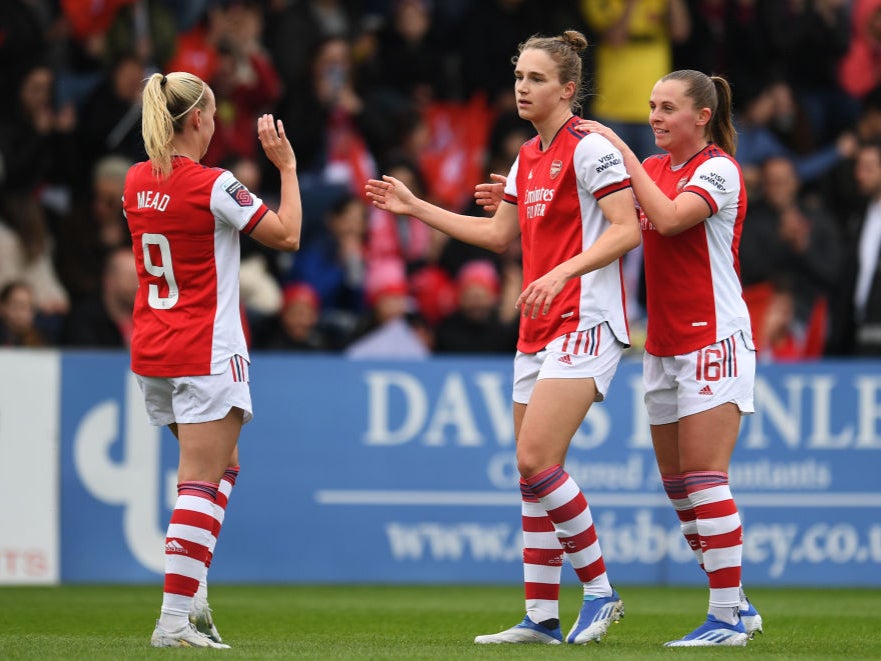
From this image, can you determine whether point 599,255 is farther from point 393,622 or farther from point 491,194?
point 393,622

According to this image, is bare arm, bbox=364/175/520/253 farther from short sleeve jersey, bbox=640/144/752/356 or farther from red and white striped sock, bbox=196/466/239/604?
red and white striped sock, bbox=196/466/239/604

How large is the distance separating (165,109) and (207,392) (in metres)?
1.14

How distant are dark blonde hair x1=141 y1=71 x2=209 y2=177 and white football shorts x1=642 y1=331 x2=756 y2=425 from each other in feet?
7.44

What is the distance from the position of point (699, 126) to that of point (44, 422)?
5428 mm

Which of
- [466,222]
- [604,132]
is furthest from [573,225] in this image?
[466,222]

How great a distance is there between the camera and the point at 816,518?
35.9 feet

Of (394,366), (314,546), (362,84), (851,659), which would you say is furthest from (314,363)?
(851,659)

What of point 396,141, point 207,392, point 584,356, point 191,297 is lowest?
point 207,392

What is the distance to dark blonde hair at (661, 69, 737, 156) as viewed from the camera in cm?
679

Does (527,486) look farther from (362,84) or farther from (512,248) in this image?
(362,84)

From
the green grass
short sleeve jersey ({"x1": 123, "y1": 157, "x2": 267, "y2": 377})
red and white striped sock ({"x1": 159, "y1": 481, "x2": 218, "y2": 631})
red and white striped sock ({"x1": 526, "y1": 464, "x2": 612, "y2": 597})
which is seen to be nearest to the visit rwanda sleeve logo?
short sleeve jersey ({"x1": 123, "y1": 157, "x2": 267, "y2": 377})

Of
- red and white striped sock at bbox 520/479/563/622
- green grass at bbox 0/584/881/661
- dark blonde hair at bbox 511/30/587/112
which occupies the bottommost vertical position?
green grass at bbox 0/584/881/661

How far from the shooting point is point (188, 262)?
6352 mm

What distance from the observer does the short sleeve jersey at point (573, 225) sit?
6.46 m
